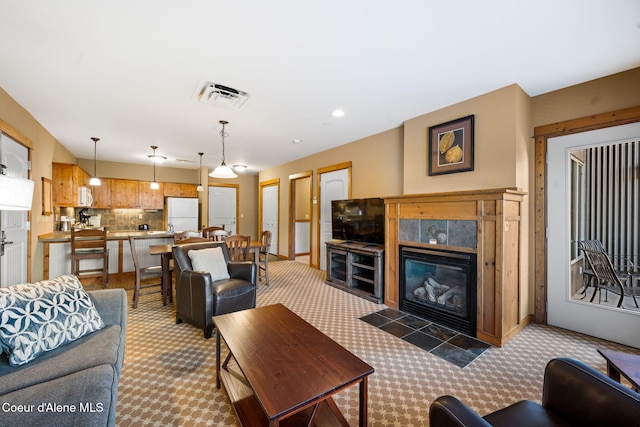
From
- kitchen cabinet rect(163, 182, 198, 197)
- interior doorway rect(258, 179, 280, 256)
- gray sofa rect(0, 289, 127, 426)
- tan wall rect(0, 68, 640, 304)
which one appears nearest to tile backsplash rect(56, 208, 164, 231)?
kitchen cabinet rect(163, 182, 198, 197)

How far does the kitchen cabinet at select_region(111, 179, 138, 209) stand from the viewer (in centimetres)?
641

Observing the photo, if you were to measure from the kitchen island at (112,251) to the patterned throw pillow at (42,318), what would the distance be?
3.26 metres

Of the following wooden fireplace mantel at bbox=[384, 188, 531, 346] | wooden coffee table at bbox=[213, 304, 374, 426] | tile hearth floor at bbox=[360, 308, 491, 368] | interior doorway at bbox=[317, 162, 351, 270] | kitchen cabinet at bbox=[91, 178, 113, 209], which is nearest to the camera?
wooden coffee table at bbox=[213, 304, 374, 426]

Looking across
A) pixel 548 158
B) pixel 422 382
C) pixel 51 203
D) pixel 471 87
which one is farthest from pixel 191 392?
pixel 51 203

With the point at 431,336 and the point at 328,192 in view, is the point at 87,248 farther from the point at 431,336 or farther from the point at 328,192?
the point at 431,336

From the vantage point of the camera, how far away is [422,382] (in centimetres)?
199

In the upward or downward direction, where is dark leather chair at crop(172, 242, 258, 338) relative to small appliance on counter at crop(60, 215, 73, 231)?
downward

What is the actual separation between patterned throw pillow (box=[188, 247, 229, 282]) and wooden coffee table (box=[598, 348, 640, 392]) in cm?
313

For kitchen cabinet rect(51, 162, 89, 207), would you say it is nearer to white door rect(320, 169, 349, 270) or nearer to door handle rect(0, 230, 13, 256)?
door handle rect(0, 230, 13, 256)

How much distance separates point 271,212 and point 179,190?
2.50m

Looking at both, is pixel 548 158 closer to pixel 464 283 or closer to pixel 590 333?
pixel 464 283

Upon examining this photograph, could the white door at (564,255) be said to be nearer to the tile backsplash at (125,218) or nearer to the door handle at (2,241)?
the door handle at (2,241)

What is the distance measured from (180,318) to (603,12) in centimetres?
445

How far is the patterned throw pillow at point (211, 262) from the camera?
295 cm
